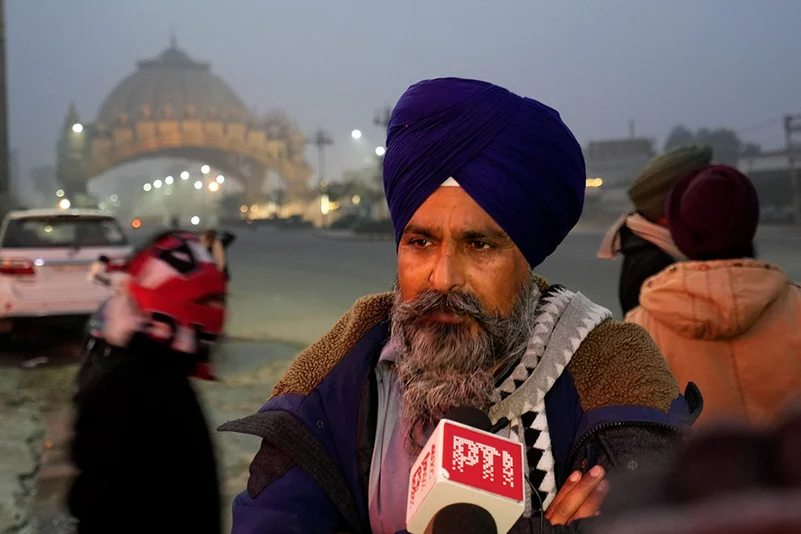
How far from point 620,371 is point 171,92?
427 feet

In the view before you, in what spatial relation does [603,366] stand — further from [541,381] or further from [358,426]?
[358,426]

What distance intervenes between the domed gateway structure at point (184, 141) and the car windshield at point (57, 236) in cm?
8486

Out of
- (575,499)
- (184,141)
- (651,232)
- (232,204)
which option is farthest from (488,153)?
(184,141)

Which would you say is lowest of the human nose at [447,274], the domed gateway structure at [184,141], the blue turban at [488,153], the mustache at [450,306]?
the mustache at [450,306]

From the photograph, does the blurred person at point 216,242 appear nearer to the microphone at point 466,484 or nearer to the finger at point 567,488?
the finger at point 567,488

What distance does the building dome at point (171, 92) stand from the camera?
4685 inches

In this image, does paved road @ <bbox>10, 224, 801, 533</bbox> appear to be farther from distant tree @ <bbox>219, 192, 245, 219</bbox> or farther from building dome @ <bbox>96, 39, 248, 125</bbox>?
building dome @ <bbox>96, 39, 248, 125</bbox>

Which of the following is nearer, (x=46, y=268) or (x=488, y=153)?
(x=488, y=153)

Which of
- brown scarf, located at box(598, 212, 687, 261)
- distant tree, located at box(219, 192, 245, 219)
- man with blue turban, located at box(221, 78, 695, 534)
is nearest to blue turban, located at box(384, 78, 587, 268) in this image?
man with blue turban, located at box(221, 78, 695, 534)

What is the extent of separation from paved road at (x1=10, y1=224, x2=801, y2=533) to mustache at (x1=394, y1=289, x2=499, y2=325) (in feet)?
0.84

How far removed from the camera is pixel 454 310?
1.55 metres

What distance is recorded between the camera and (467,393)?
1513 mm

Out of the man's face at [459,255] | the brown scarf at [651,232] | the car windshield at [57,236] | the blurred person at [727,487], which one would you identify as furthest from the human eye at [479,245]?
the car windshield at [57,236]

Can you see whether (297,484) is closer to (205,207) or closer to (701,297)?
(701,297)
